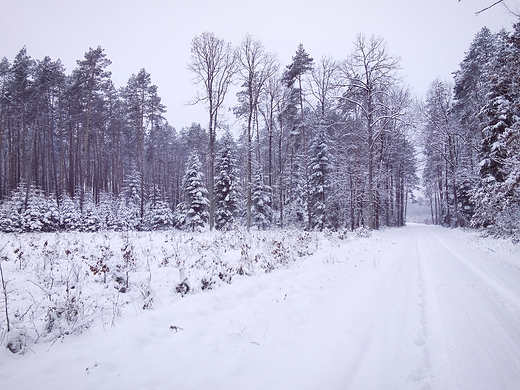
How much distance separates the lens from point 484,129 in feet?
53.3

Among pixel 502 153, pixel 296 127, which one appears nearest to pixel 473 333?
pixel 502 153

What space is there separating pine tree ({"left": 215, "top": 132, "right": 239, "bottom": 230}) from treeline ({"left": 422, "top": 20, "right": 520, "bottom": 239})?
16.8 metres

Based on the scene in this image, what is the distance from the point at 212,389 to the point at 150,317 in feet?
5.70

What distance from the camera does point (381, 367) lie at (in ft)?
9.11

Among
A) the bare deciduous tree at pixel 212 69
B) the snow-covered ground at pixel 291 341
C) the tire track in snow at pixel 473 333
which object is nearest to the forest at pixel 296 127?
the bare deciduous tree at pixel 212 69

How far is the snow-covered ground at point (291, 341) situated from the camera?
2.46 meters

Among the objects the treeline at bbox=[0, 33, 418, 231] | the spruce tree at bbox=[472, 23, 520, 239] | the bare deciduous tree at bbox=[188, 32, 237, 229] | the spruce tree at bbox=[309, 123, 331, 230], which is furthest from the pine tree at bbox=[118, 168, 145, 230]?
the spruce tree at bbox=[472, 23, 520, 239]

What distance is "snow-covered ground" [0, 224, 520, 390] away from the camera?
2457 mm

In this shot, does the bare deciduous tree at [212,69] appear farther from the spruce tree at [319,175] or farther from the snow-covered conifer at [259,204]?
the spruce tree at [319,175]

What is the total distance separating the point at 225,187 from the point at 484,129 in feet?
64.9

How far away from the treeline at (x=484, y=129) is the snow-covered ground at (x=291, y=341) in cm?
753

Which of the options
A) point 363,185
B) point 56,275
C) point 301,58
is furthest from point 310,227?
point 56,275

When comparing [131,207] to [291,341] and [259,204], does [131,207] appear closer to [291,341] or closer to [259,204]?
[259,204]

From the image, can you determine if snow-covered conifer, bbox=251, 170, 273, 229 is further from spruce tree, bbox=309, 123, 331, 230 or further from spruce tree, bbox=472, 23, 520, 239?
spruce tree, bbox=472, 23, 520, 239
